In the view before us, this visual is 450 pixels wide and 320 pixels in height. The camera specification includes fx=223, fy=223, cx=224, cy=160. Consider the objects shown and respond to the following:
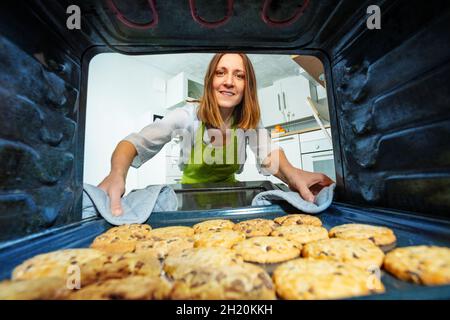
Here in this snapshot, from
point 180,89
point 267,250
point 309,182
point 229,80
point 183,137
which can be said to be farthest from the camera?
point 180,89

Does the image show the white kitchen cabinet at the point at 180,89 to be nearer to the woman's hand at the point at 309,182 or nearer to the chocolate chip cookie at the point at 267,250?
the woman's hand at the point at 309,182

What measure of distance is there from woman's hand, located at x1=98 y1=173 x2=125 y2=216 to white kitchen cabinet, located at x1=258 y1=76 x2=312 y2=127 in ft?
13.2

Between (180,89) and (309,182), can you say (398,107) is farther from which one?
(180,89)

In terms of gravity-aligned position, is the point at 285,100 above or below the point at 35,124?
above

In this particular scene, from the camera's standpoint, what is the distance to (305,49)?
0.85m

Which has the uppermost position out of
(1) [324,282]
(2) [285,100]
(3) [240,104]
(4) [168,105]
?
(2) [285,100]

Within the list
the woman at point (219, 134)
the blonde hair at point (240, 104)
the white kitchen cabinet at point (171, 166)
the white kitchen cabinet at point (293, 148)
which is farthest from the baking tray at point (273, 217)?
the white kitchen cabinet at point (171, 166)

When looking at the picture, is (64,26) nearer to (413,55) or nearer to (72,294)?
Answer: (72,294)

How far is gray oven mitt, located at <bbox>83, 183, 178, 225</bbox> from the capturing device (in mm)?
789

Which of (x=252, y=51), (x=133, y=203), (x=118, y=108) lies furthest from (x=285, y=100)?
(x=133, y=203)

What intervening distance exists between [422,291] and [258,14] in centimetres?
72

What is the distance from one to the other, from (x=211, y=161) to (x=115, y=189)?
3.40 ft

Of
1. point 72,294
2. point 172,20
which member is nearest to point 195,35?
point 172,20

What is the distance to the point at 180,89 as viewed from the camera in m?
4.16
